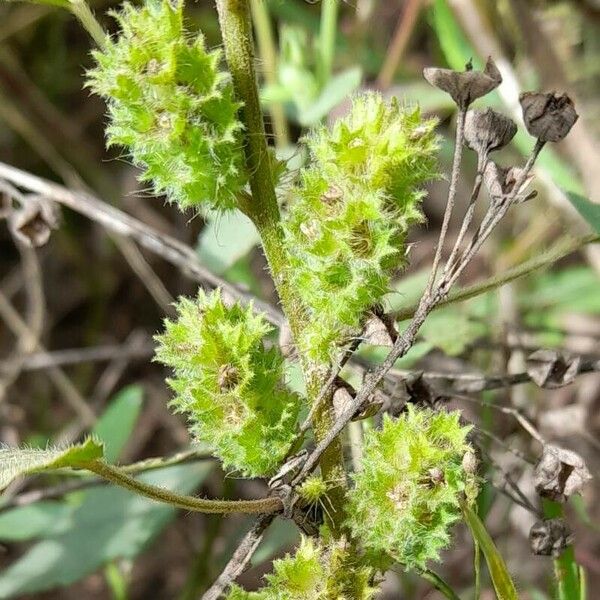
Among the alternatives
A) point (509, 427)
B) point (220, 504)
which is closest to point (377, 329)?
point (220, 504)

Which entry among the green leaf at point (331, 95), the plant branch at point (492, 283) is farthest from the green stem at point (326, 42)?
the plant branch at point (492, 283)

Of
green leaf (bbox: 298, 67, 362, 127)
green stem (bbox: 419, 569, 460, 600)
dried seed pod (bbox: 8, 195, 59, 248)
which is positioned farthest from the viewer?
green leaf (bbox: 298, 67, 362, 127)

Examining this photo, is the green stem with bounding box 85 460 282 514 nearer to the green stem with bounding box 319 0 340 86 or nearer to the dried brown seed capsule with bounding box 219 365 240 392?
the dried brown seed capsule with bounding box 219 365 240 392

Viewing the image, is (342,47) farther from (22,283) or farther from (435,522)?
(435,522)

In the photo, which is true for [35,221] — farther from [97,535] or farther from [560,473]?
[560,473]

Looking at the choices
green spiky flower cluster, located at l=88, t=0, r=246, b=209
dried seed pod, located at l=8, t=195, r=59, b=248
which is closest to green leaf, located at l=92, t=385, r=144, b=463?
dried seed pod, located at l=8, t=195, r=59, b=248

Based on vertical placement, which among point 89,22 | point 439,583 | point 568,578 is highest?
point 89,22

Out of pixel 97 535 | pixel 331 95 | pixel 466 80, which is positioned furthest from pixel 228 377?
pixel 331 95
